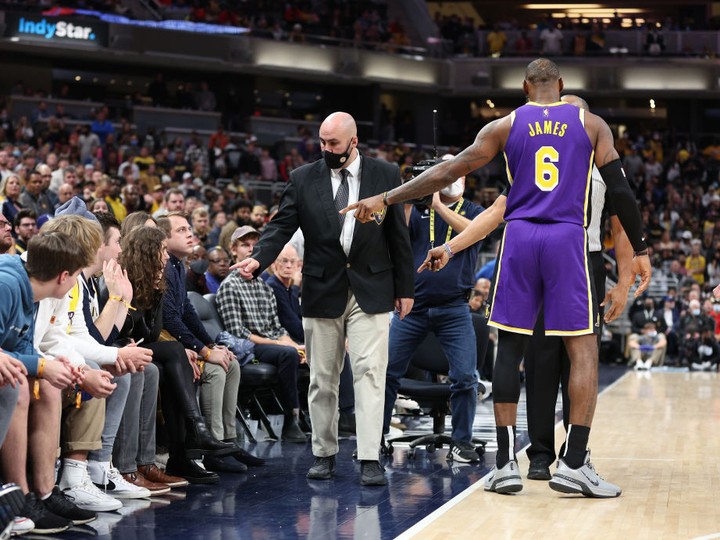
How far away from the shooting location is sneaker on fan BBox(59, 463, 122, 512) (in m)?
5.58

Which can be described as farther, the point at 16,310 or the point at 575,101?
the point at 575,101

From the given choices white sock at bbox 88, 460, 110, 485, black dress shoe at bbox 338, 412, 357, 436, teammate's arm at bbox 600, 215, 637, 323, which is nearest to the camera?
white sock at bbox 88, 460, 110, 485

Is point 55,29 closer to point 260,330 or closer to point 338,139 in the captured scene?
point 260,330

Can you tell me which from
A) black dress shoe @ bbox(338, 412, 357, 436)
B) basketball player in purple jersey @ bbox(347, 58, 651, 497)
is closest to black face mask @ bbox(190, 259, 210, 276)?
black dress shoe @ bbox(338, 412, 357, 436)

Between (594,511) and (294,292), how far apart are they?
443 cm

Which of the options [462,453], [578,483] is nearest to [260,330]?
[462,453]

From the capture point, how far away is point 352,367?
6.62 metres

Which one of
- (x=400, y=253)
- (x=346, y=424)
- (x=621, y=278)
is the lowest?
(x=346, y=424)

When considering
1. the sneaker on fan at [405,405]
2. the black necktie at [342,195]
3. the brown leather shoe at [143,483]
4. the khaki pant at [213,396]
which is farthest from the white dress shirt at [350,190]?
the sneaker on fan at [405,405]

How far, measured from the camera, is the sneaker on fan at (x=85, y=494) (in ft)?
18.3

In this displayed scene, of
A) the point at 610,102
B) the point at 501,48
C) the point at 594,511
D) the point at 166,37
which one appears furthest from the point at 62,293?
the point at 610,102

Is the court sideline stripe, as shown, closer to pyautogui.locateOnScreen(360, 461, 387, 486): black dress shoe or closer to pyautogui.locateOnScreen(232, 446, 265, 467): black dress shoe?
pyautogui.locateOnScreen(360, 461, 387, 486): black dress shoe

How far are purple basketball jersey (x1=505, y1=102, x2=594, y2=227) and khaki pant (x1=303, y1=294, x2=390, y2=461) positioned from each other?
1.15 meters

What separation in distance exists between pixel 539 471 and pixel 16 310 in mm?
3125
